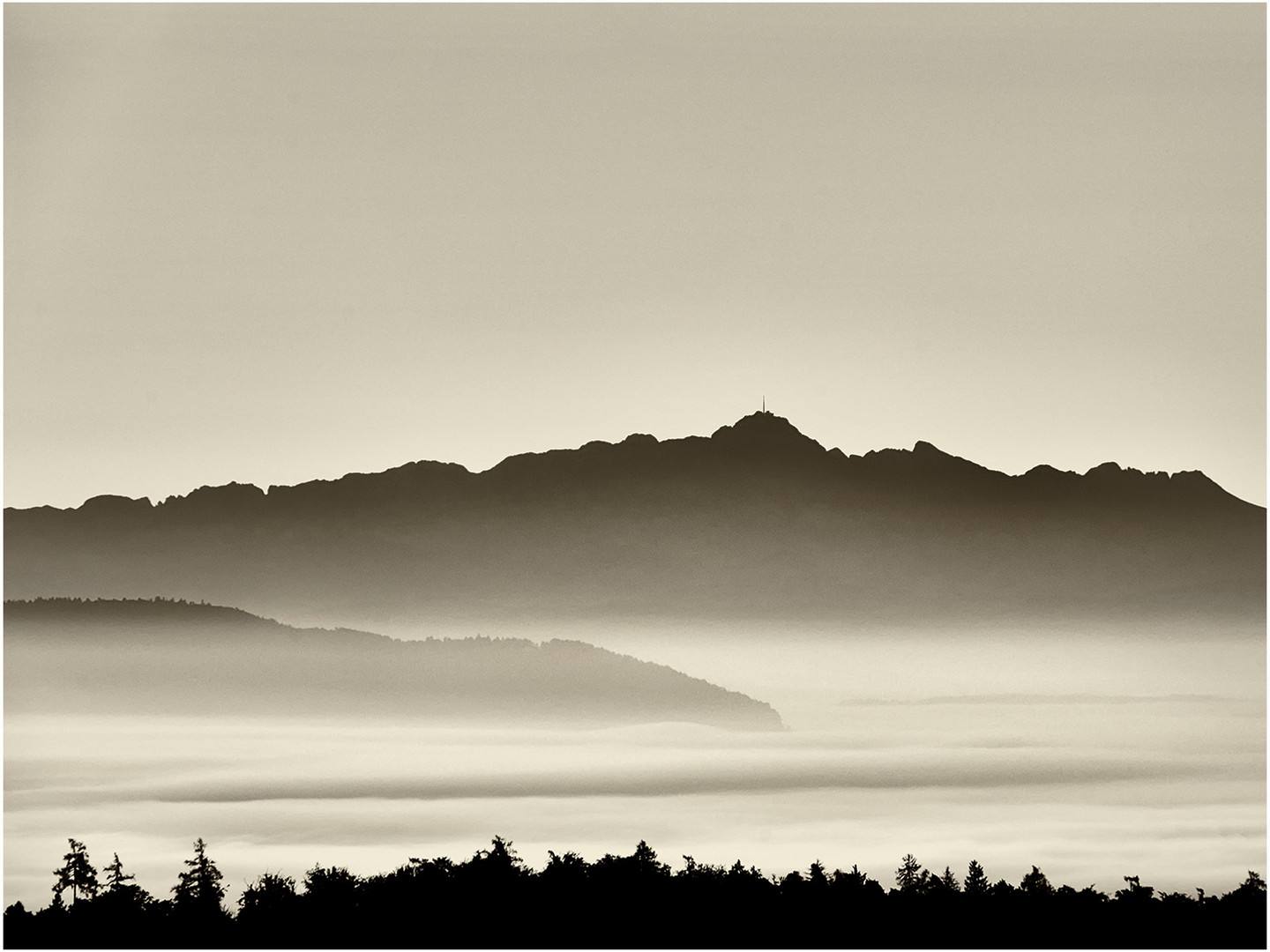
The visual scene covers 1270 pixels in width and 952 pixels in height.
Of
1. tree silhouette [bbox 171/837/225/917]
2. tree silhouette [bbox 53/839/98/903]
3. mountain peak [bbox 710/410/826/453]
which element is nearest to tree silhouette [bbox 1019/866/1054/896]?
mountain peak [bbox 710/410/826/453]

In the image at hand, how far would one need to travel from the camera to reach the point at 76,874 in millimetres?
6125

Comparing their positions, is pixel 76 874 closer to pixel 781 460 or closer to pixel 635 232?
pixel 781 460

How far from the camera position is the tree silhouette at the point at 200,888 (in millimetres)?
6043

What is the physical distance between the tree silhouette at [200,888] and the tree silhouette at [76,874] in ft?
1.15

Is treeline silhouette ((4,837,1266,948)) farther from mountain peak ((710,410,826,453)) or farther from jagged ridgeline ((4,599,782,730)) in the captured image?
mountain peak ((710,410,826,453))

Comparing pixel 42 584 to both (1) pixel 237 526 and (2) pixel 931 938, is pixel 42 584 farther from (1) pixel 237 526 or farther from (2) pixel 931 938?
(2) pixel 931 938

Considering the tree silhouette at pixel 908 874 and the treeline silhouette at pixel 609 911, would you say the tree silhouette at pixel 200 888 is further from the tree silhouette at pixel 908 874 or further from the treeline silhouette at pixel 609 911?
the tree silhouette at pixel 908 874

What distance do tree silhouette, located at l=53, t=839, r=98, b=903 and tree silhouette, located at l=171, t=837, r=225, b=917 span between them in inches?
13.8

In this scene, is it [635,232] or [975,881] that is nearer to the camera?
[975,881]

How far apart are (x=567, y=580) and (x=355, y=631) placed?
3.03 ft

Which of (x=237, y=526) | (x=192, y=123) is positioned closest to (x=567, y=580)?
(x=237, y=526)

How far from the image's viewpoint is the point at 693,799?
6.21 metres

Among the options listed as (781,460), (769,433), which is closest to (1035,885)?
(781,460)

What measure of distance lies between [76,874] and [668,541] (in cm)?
281
